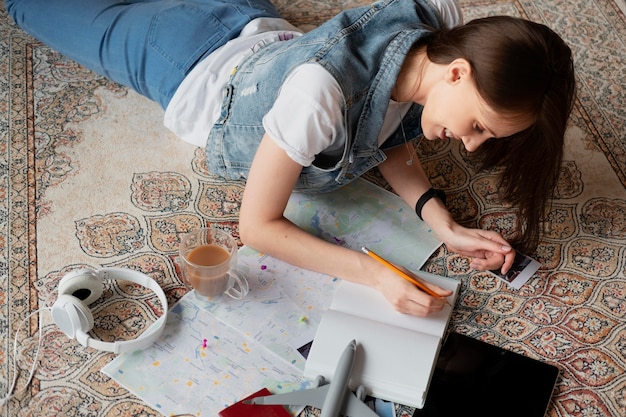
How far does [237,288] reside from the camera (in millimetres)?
1444

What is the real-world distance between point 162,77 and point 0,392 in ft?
2.43

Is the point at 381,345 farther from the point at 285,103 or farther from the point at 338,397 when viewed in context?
the point at 285,103

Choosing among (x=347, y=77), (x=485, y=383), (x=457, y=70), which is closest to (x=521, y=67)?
(x=457, y=70)

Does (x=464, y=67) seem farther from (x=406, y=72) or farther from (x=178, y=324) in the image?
(x=178, y=324)

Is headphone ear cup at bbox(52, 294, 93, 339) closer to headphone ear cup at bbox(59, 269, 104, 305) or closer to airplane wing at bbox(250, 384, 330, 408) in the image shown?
headphone ear cup at bbox(59, 269, 104, 305)

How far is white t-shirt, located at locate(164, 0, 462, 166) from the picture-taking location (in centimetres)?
125

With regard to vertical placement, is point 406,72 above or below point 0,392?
above

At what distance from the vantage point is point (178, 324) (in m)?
1.39

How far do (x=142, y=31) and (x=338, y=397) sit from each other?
0.93m

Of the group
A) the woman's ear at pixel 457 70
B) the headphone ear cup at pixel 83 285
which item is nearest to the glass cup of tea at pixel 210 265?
the headphone ear cup at pixel 83 285

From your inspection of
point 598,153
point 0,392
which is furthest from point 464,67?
point 0,392

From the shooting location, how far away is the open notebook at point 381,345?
4.19ft

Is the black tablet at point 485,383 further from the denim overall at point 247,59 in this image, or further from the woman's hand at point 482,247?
the denim overall at point 247,59

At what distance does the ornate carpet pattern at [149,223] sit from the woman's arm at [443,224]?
0.04m
